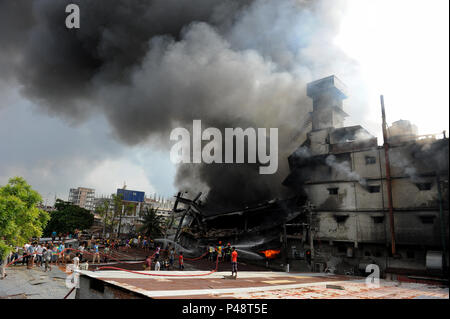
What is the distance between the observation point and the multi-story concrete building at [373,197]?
2252 centimetres

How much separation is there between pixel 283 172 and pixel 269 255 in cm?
1374

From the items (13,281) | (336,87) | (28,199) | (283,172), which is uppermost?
(336,87)

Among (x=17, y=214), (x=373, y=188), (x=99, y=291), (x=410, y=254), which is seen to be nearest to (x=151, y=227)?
(x=17, y=214)

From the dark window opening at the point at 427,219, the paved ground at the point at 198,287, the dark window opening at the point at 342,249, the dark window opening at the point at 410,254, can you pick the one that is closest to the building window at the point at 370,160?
the dark window opening at the point at 427,219

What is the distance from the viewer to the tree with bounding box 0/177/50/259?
14.7 meters

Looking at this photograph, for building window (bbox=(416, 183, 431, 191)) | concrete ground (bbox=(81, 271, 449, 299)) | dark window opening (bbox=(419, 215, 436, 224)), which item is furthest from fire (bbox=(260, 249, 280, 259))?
concrete ground (bbox=(81, 271, 449, 299))

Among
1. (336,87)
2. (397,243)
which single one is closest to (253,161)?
(336,87)

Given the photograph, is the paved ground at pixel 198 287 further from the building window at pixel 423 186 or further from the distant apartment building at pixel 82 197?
the distant apartment building at pixel 82 197

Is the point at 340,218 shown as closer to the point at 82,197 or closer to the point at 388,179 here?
the point at 388,179

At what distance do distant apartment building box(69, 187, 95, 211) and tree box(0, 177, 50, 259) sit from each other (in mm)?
140924

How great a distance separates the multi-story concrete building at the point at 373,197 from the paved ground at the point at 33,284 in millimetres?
22068

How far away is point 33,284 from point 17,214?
4.35 meters
